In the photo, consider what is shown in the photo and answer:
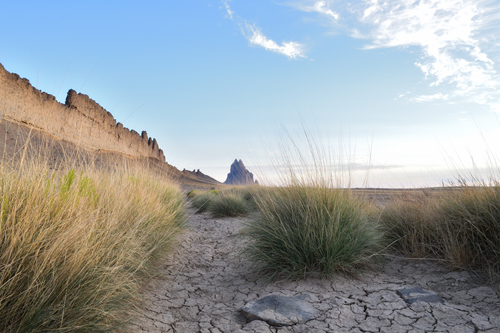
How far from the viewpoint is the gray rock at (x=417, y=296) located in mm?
1981

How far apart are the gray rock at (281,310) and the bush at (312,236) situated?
0.34m

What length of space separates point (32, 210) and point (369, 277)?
262cm

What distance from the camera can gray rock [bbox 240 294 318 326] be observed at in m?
1.82

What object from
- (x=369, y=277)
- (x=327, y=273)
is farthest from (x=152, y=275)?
(x=369, y=277)

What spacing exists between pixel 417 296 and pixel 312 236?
88cm

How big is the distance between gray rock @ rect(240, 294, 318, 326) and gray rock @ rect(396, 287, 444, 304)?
2.42ft

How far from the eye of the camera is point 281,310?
1907 millimetres

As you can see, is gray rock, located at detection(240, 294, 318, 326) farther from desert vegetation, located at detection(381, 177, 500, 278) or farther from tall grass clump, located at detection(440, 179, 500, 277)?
tall grass clump, located at detection(440, 179, 500, 277)

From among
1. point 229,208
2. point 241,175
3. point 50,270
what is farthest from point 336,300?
point 241,175

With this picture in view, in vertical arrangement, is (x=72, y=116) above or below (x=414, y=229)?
above

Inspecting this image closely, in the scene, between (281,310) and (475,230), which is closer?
(281,310)

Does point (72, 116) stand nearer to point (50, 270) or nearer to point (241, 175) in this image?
point (241, 175)

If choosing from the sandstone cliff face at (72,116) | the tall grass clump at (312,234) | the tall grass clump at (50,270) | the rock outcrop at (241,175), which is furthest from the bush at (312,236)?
the sandstone cliff face at (72,116)

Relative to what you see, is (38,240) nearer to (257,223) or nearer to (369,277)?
(257,223)
